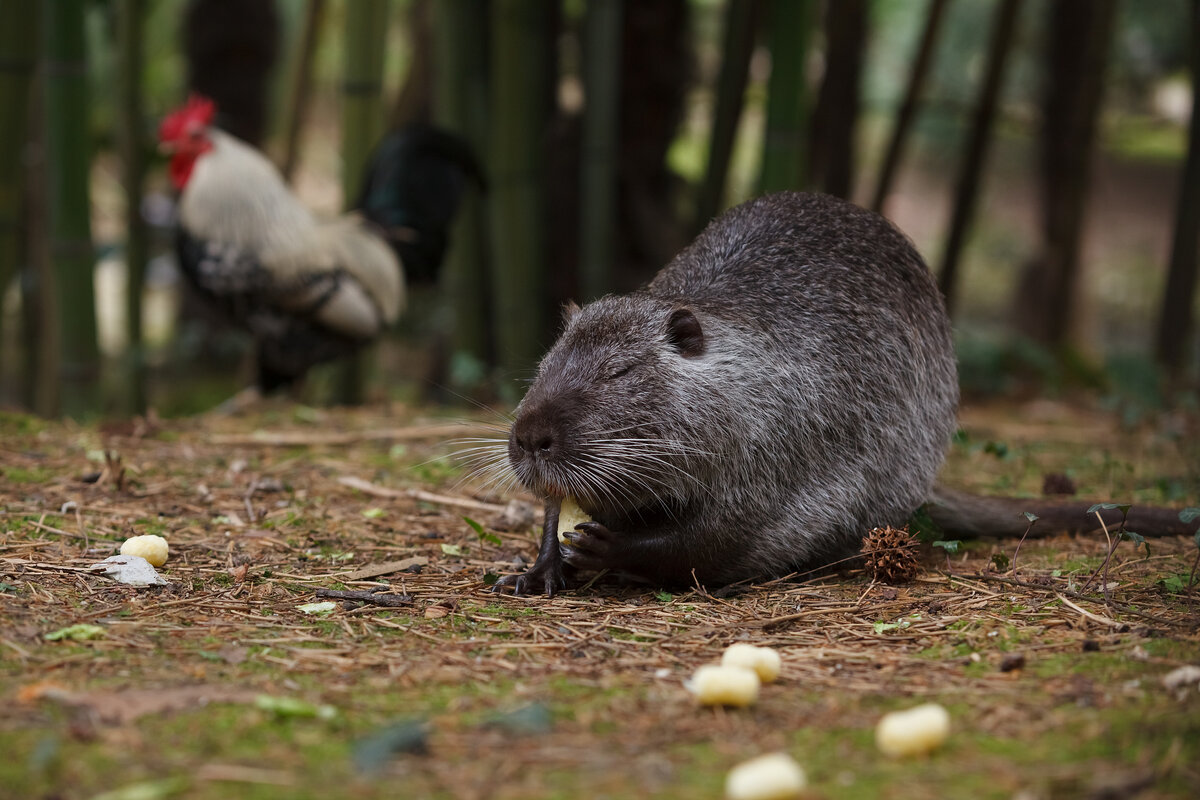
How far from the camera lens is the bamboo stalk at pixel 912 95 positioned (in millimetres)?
7254

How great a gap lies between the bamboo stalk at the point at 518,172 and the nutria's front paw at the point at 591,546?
11.3 ft

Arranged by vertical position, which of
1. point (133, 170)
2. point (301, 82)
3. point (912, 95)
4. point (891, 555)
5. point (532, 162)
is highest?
point (912, 95)

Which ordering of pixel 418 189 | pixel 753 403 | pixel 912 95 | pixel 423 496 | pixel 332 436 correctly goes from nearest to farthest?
pixel 753 403
pixel 423 496
pixel 332 436
pixel 418 189
pixel 912 95

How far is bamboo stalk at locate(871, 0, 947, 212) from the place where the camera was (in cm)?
725

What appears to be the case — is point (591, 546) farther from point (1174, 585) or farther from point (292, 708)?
point (1174, 585)

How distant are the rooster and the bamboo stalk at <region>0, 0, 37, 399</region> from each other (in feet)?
3.58

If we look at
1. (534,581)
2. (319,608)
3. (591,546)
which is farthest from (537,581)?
(319,608)

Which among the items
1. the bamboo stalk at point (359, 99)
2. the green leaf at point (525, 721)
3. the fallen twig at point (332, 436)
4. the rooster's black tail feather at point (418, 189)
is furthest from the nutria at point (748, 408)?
the bamboo stalk at point (359, 99)

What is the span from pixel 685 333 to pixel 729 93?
12.3ft

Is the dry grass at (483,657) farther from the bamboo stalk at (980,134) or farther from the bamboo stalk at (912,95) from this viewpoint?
the bamboo stalk at (980,134)

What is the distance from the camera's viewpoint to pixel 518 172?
22.2ft

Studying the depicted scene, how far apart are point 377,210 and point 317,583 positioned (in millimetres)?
4665

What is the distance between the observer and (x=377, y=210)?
24.3 ft

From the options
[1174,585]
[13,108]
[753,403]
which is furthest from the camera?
[13,108]
